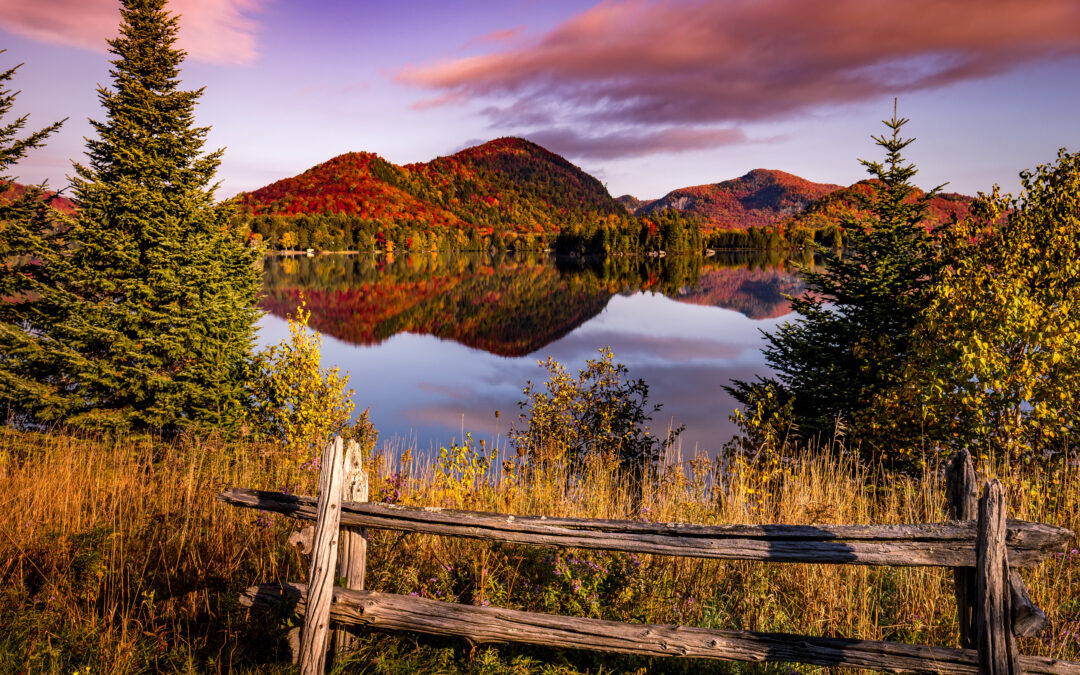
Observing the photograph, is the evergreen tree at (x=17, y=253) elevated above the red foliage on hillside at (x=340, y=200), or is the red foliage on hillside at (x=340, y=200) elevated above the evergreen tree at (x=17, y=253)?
the red foliage on hillside at (x=340, y=200)

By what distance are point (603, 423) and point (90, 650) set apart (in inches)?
312

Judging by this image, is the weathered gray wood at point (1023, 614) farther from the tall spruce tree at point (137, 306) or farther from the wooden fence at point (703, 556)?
the tall spruce tree at point (137, 306)

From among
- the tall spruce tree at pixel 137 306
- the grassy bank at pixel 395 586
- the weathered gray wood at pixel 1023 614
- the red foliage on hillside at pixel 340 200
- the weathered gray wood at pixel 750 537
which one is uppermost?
the red foliage on hillside at pixel 340 200

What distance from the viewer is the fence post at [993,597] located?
9.83 feet

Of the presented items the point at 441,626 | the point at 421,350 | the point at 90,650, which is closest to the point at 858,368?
the point at 441,626

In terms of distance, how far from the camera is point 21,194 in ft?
37.4

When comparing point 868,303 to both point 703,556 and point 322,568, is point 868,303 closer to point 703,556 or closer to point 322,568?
point 703,556

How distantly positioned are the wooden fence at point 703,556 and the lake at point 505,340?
18.3 feet

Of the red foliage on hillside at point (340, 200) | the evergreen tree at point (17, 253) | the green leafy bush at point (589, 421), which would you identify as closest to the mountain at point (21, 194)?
the evergreen tree at point (17, 253)

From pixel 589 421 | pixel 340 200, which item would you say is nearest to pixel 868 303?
pixel 589 421

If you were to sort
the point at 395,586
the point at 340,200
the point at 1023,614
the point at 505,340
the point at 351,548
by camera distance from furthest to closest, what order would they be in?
the point at 340,200 < the point at 505,340 < the point at 395,586 < the point at 351,548 < the point at 1023,614

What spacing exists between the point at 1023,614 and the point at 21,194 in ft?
54.3

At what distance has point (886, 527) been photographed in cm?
325

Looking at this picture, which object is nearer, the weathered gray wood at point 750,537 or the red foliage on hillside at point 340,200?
the weathered gray wood at point 750,537
